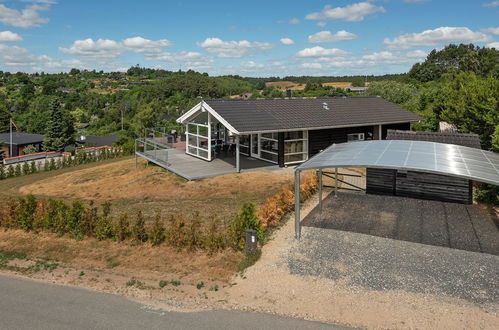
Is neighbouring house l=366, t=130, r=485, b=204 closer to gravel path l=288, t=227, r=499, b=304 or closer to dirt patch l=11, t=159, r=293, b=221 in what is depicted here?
dirt patch l=11, t=159, r=293, b=221

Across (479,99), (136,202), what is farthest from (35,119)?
(479,99)

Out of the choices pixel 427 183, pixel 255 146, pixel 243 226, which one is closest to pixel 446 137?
pixel 427 183

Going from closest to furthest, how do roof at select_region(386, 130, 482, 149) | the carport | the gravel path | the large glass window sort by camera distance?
the gravel path, the carport, roof at select_region(386, 130, 482, 149), the large glass window

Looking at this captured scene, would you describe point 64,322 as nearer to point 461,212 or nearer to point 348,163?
point 348,163

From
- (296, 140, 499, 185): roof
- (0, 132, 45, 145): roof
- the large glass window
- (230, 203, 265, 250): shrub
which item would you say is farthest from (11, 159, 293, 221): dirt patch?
(0, 132, 45, 145): roof

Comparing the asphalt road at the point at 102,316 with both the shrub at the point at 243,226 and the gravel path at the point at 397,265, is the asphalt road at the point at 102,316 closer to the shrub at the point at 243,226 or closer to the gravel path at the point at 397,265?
the gravel path at the point at 397,265
